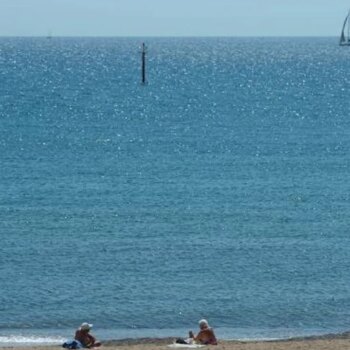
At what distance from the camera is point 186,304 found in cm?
4578

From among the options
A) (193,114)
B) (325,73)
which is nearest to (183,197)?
(193,114)

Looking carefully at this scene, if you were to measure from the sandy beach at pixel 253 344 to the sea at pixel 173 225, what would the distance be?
2.05m

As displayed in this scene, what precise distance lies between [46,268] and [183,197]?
16853 mm

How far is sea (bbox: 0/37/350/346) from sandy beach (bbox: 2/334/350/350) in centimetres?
205

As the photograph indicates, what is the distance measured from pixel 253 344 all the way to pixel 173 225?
2170cm

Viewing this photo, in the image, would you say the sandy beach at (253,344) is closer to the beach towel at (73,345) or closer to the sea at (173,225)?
the beach towel at (73,345)

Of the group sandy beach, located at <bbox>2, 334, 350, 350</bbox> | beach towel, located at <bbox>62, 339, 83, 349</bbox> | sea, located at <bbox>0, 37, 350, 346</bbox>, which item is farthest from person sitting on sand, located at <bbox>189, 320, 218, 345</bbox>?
sea, located at <bbox>0, 37, 350, 346</bbox>

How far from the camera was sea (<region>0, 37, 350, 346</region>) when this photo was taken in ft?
147

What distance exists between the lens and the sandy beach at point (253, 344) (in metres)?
35.3

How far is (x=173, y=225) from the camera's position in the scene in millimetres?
58312

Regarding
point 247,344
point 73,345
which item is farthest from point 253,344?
point 73,345

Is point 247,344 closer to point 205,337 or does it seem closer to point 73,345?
point 205,337

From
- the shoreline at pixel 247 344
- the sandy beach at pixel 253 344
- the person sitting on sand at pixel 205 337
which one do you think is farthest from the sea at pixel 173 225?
the person sitting on sand at pixel 205 337

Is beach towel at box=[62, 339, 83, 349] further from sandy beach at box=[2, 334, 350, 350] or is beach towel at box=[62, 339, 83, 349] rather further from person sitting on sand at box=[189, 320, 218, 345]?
person sitting on sand at box=[189, 320, 218, 345]
